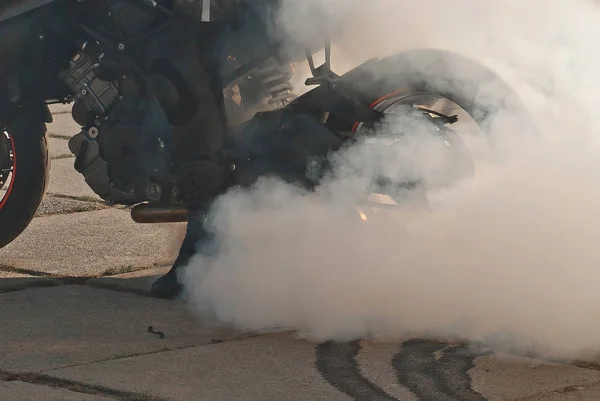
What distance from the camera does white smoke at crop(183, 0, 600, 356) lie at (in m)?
4.54

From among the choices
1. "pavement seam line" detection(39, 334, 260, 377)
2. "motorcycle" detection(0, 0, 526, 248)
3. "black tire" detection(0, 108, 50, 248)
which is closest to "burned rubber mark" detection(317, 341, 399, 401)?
"pavement seam line" detection(39, 334, 260, 377)

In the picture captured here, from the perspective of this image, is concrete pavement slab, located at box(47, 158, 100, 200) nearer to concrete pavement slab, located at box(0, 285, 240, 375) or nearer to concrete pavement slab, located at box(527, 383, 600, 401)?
concrete pavement slab, located at box(0, 285, 240, 375)

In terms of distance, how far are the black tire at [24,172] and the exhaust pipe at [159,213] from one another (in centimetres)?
63

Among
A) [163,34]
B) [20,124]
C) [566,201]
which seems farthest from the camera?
[20,124]

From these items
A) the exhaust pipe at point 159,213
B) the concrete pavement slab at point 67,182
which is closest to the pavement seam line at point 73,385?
the exhaust pipe at point 159,213

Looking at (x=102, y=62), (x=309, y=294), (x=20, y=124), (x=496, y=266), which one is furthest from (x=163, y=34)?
(x=496, y=266)

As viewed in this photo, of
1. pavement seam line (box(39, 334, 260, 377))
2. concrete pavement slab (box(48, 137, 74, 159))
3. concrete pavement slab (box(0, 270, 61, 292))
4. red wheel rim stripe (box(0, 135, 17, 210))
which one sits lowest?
pavement seam line (box(39, 334, 260, 377))

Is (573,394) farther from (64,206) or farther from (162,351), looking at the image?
(64,206)

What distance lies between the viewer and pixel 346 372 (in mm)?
4309

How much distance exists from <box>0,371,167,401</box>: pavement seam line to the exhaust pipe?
1.38 metres

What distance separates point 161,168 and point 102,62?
1.77 ft

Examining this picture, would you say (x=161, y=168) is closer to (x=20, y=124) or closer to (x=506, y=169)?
(x=20, y=124)

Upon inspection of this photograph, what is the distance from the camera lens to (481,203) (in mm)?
4797

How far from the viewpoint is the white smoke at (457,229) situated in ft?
14.9
